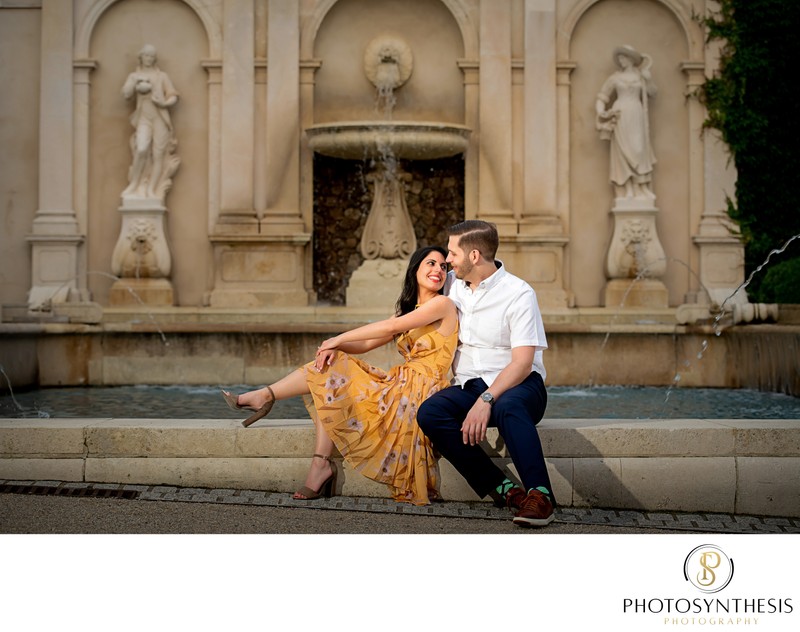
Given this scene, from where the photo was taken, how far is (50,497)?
14.6ft

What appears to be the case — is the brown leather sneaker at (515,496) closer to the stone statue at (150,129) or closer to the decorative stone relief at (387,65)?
the stone statue at (150,129)

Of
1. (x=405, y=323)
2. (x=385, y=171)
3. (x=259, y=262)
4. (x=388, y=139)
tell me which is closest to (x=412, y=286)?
(x=405, y=323)

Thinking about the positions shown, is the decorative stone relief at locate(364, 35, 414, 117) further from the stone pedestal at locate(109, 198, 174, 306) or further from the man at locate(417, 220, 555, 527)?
the man at locate(417, 220, 555, 527)

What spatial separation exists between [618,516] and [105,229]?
10202mm

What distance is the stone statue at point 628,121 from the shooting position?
13078 millimetres

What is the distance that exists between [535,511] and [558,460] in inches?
23.6

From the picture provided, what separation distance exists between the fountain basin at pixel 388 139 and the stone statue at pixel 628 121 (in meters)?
1.81

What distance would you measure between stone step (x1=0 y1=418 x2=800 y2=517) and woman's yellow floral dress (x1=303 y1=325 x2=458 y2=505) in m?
0.12

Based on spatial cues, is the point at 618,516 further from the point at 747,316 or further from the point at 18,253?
the point at 18,253

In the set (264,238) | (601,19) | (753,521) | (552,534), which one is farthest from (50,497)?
(601,19)

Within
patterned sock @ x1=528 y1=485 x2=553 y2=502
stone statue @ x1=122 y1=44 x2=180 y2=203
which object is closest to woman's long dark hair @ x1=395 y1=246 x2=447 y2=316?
patterned sock @ x1=528 y1=485 x2=553 y2=502

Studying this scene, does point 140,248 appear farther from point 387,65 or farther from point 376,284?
point 387,65

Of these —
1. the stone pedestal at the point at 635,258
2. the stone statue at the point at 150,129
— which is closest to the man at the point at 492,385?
the stone pedestal at the point at 635,258

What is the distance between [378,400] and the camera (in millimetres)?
4559
